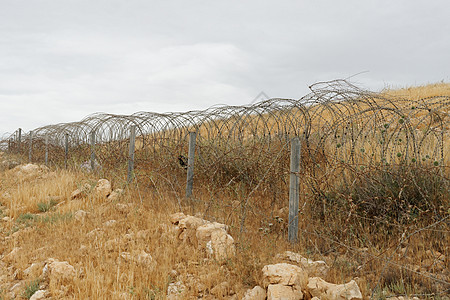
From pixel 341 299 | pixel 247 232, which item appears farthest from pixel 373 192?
pixel 341 299

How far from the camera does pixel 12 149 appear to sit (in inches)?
739

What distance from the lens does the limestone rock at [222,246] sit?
11.9ft

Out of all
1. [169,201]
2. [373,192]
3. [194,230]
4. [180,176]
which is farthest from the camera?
[180,176]

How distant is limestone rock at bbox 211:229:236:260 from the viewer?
3641 millimetres

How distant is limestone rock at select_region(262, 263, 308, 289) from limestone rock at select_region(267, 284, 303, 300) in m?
0.04

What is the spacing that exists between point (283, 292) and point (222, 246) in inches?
43.7

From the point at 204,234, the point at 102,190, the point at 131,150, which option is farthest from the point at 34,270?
the point at 131,150

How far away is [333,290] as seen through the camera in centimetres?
281

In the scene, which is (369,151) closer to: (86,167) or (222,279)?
(222,279)

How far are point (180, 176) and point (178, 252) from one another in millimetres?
3733

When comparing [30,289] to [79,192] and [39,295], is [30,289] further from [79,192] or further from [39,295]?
[79,192]

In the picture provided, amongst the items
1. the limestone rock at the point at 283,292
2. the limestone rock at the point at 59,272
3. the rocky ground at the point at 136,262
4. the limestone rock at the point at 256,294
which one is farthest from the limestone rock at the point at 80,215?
the limestone rock at the point at 283,292

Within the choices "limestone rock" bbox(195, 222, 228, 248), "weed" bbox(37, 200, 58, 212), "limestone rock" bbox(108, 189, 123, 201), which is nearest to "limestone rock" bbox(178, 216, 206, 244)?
"limestone rock" bbox(195, 222, 228, 248)

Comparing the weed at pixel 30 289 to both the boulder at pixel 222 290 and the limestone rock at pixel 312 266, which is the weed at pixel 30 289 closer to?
the boulder at pixel 222 290
